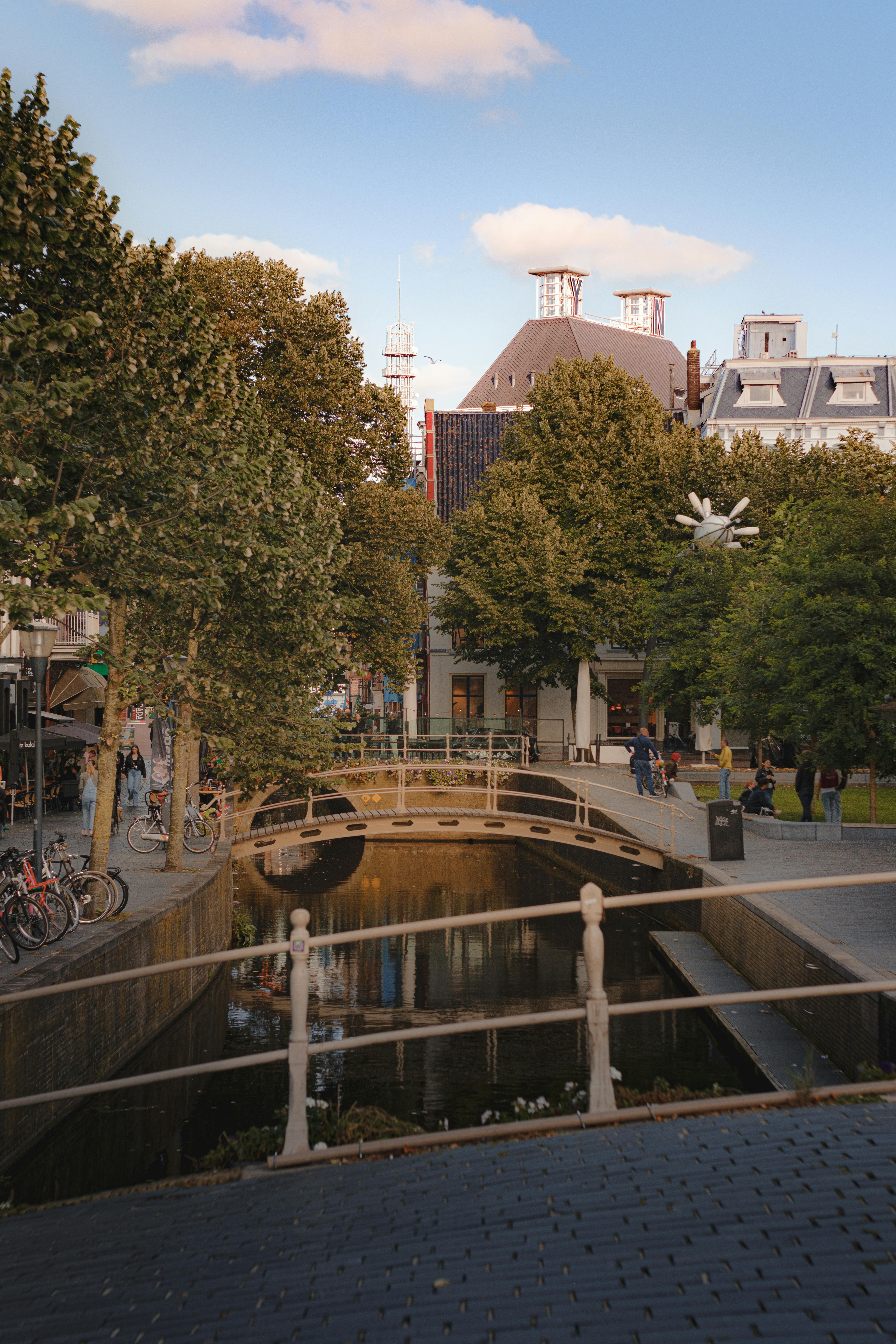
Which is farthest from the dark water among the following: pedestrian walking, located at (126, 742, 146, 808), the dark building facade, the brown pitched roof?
the brown pitched roof

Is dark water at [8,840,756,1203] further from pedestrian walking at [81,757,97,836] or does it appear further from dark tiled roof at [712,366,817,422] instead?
dark tiled roof at [712,366,817,422]

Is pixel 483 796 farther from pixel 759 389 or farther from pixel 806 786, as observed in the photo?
pixel 759 389

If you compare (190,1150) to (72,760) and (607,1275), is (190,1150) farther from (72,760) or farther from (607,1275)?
(72,760)

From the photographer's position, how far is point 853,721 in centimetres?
2033

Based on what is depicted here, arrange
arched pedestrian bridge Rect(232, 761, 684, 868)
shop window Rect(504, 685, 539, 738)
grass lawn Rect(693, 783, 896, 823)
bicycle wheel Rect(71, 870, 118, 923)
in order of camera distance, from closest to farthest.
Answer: bicycle wheel Rect(71, 870, 118, 923) → arched pedestrian bridge Rect(232, 761, 684, 868) → grass lawn Rect(693, 783, 896, 823) → shop window Rect(504, 685, 539, 738)

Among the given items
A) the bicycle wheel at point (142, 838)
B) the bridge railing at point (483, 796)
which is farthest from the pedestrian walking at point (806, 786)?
the bicycle wheel at point (142, 838)

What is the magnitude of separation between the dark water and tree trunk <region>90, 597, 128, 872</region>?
256 centimetres

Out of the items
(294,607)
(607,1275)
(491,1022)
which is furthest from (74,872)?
(607,1275)

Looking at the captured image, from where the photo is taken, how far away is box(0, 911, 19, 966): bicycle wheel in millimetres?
11594

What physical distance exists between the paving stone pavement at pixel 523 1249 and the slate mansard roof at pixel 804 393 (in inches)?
2085

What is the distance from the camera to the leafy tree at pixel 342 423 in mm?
31141

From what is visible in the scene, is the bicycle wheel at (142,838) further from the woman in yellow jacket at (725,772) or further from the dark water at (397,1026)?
the woman in yellow jacket at (725,772)

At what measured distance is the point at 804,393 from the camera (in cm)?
5538

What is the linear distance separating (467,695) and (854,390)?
2418 centimetres
